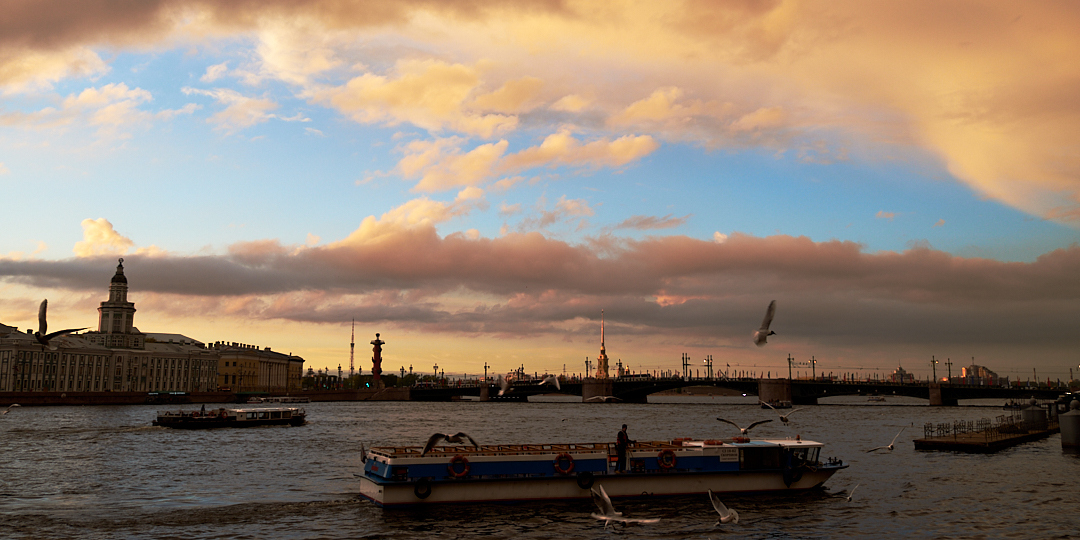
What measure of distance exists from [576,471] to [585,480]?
1.87 ft

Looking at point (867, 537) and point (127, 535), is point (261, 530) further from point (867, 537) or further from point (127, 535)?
point (867, 537)

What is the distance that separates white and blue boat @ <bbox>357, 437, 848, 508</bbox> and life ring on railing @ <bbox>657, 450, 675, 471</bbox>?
5 cm

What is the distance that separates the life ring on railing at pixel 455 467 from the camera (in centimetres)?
3516

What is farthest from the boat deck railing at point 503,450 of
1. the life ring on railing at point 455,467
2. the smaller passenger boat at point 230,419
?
the smaller passenger boat at point 230,419

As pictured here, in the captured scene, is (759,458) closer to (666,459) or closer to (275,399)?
(666,459)

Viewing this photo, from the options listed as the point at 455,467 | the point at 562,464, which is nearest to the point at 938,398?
the point at 562,464

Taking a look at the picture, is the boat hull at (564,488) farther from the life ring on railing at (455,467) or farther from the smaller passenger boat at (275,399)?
the smaller passenger boat at (275,399)

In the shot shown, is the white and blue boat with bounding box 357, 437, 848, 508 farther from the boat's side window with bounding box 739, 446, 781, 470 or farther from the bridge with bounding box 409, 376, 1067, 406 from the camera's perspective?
the bridge with bounding box 409, 376, 1067, 406

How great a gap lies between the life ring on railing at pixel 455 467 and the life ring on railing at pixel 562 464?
409 cm

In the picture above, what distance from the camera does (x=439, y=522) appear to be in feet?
108

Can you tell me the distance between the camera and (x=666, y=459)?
3722 cm

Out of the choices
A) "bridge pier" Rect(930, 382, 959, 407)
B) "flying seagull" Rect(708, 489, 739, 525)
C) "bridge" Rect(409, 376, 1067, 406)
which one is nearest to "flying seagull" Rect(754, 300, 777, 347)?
"flying seagull" Rect(708, 489, 739, 525)

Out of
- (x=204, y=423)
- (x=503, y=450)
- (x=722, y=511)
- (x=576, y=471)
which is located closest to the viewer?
(x=722, y=511)

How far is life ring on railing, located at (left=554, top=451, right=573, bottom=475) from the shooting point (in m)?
36.2
